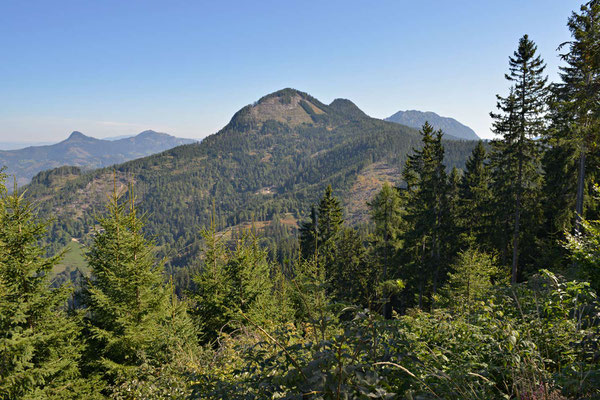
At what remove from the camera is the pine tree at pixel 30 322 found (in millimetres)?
7195

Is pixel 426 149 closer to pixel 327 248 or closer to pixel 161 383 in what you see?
pixel 327 248

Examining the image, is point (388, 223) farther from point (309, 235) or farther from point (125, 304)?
point (125, 304)

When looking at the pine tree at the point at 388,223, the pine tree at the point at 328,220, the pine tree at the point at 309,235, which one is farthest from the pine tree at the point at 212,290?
the pine tree at the point at 328,220

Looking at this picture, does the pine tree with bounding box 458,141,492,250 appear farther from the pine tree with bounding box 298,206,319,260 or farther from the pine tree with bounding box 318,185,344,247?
the pine tree with bounding box 298,206,319,260

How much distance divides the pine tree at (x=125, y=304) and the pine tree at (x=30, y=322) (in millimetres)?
903

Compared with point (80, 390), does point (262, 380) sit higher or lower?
higher

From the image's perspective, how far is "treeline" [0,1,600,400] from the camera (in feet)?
8.81

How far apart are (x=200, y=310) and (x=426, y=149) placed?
19.7 metres

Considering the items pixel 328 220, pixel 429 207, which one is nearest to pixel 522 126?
pixel 429 207

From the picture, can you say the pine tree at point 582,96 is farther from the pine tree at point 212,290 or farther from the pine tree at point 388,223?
the pine tree at point 212,290

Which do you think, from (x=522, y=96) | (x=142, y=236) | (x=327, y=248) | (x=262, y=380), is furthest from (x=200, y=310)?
(x=522, y=96)

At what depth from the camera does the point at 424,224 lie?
76.4 feet

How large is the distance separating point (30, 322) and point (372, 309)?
981 cm

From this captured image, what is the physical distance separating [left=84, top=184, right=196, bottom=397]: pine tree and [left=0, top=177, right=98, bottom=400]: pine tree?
903 millimetres
